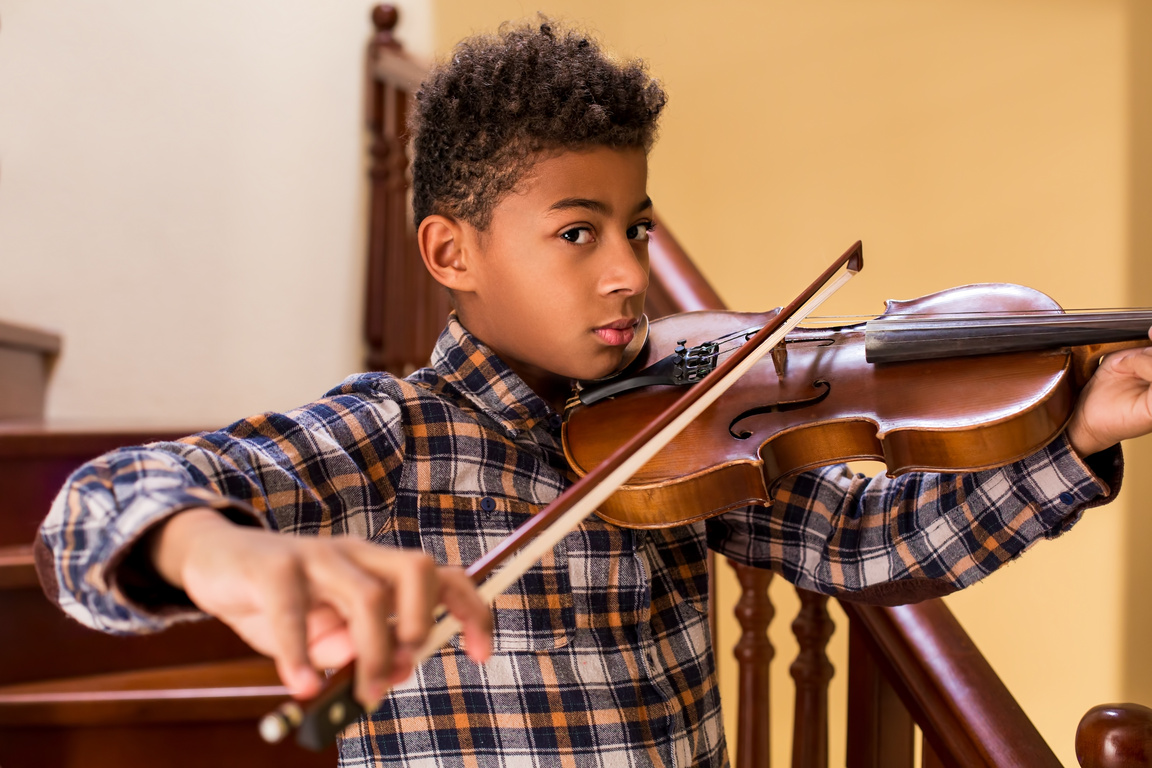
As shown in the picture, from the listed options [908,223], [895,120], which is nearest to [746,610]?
[908,223]

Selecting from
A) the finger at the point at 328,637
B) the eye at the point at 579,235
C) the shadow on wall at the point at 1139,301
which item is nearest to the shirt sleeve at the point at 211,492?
the finger at the point at 328,637

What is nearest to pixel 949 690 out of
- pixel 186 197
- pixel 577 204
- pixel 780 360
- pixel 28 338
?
pixel 780 360

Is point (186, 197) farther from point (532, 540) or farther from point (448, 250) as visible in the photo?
point (532, 540)

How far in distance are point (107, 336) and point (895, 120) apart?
1.73 metres

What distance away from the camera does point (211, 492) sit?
0.53 meters

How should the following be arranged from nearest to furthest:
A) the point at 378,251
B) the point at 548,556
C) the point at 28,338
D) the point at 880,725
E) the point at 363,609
→ the point at 363,609 < the point at 548,556 < the point at 880,725 < the point at 28,338 < the point at 378,251

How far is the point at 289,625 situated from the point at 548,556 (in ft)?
1.52

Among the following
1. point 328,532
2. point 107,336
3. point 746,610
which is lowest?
point 746,610

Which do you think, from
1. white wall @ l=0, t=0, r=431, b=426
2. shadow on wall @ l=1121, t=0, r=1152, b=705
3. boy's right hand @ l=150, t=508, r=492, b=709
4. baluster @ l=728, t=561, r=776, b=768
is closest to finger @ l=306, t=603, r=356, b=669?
boy's right hand @ l=150, t=508, r=492, b=709

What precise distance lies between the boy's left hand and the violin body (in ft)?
0.04

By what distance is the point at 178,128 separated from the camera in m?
2.01

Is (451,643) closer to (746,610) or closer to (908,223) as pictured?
(746,610)

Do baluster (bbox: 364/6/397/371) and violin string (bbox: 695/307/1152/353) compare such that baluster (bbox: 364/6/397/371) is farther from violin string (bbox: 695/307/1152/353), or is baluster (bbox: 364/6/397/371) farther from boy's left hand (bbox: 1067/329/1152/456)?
boy's left hand (bbox: 1067/329/1152/456)

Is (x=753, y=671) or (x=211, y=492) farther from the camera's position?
(x=753, y=671)
